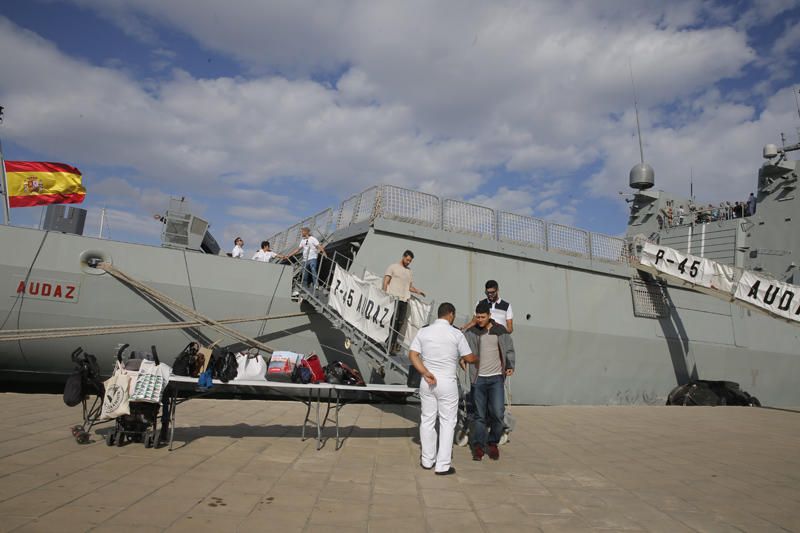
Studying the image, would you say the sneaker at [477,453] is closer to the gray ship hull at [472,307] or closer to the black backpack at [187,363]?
the black backpack at [187,363]

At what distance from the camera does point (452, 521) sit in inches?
129

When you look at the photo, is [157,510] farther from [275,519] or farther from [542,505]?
[542,505]

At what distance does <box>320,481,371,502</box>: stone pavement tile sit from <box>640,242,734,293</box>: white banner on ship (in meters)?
→ 11.3

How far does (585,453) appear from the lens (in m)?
5.75

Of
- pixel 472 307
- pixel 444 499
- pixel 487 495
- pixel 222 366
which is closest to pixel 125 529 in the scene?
pixel 444 499

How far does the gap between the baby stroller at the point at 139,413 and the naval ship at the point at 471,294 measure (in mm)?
3281

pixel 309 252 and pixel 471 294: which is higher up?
pixel 309 252

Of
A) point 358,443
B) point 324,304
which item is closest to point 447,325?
point 358,443

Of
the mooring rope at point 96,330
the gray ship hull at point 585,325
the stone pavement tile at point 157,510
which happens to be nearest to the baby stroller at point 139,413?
the stone pavement tile at point 157,510

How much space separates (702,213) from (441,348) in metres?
16.3

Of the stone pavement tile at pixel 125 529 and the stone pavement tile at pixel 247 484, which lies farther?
the stone pavement tile at pixel 247 484

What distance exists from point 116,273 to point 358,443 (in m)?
5.84

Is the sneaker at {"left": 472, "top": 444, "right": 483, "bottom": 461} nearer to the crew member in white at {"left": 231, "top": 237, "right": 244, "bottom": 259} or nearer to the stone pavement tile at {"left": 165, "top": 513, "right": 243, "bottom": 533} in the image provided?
the stone pavement tile at {"left": 165, "top": 513, "right": 243, "bottom": 533}

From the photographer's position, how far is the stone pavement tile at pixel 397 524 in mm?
3080
